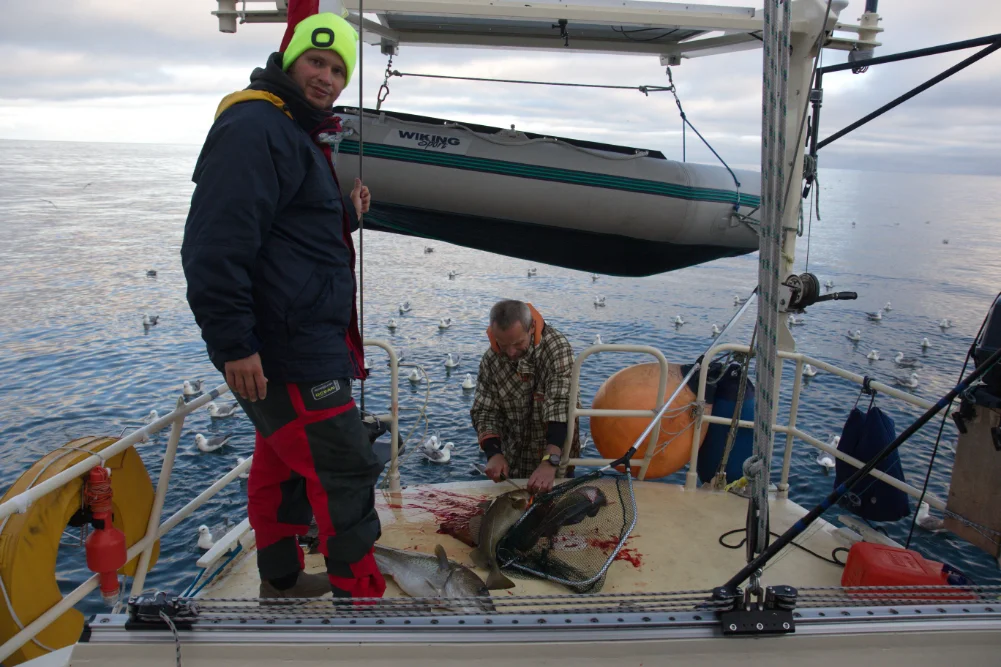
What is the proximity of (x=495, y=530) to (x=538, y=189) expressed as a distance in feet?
12.7

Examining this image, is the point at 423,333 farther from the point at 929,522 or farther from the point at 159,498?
the point at 159,498

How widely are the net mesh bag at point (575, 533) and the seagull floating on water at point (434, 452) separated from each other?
5.58 metres

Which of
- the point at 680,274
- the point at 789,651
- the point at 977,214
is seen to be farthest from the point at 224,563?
the point at 977,214

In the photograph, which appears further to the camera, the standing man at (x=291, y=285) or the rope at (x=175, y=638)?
the standing man at (x=291, y=285)

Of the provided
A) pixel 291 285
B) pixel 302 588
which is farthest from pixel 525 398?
pixel 291 285

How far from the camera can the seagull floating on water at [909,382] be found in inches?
463

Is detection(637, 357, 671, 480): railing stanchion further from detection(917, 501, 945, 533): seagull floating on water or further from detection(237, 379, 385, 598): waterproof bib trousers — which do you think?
detection(917, 501, 945, 533): seagull floating on water

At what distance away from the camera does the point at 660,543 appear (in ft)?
11.3

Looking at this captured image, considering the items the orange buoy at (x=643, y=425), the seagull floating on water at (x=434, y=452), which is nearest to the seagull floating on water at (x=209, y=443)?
the seagull floating on water at (x=434, y=452)

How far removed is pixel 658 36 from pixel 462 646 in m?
5.11

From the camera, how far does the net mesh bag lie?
3.06 m

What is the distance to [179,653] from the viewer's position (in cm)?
156

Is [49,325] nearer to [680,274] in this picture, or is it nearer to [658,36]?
[658,36]

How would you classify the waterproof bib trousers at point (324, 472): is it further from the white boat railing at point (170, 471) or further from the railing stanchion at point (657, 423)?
the railing stanchion at point (657, 423)
